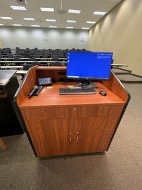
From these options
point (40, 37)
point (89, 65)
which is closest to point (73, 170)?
point (89, 65)

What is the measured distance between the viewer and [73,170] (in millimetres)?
1390

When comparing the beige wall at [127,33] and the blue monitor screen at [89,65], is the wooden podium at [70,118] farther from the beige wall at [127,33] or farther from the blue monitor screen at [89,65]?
the beige wall at [127,33]

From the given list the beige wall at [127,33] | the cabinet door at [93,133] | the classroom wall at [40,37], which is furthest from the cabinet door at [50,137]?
the classroom wall at [40,37]

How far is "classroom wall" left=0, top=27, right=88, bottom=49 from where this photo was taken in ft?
43.0

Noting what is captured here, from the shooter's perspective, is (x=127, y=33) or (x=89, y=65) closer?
(x=89, y=65)

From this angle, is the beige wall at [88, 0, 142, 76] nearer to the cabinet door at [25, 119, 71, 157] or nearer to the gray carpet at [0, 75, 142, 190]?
the gray carpet at [0, 75, 142, 190]

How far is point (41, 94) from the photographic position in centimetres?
128

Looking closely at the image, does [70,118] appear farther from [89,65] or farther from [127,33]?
[127,33]

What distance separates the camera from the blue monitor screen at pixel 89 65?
1.38 metres

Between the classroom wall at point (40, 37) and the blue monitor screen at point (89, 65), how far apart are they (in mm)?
13514

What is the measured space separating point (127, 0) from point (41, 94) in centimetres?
677

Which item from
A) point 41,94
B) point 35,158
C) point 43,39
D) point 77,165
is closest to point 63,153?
point 77,165

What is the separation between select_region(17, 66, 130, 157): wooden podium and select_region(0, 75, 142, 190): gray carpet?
0.12 metres

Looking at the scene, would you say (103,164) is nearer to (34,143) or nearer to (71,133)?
(71,133)
